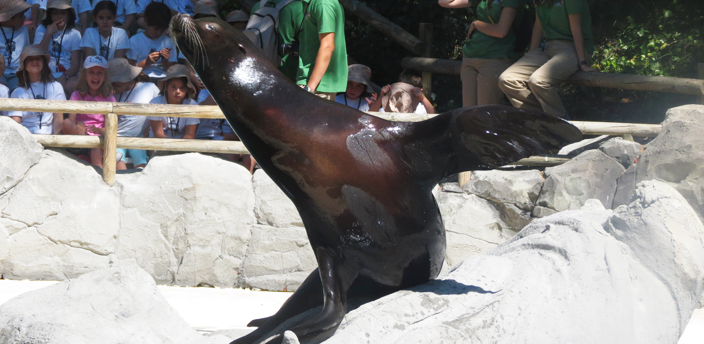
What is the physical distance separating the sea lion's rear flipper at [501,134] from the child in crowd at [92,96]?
366 centimetres

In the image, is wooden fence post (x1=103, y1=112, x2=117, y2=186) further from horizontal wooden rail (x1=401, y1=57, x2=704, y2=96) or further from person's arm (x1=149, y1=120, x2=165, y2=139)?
horizontal wooden rail (x1=401, y1=57, x2=704, y2=96)

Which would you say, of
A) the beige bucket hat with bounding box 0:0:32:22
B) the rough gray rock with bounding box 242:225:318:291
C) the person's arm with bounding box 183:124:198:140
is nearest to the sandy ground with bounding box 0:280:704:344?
the rough gray rock with bounding box 242:225:318:291

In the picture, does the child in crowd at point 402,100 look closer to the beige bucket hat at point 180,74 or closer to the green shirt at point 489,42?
the green shirt at point 489,42

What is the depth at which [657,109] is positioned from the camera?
681 cm

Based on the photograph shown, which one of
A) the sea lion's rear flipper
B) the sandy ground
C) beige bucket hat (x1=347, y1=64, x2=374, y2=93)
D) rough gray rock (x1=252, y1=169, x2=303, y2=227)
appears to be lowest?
the sandy ground

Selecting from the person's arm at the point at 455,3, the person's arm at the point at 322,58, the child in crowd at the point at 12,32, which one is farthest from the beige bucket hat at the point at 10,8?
the person's arm at the point at 455,3

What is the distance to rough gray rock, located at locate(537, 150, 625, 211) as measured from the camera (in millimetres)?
4879

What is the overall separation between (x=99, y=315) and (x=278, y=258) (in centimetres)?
273

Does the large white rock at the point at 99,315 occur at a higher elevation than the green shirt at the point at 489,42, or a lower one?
lower

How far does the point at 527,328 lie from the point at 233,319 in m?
2.38

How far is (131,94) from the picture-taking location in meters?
5.48

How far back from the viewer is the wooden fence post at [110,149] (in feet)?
15.9

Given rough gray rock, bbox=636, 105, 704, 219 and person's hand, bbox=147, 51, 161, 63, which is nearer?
rough gray rock, bbox=636, 105, 704, 219

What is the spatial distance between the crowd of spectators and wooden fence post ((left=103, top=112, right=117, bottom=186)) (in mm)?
327
